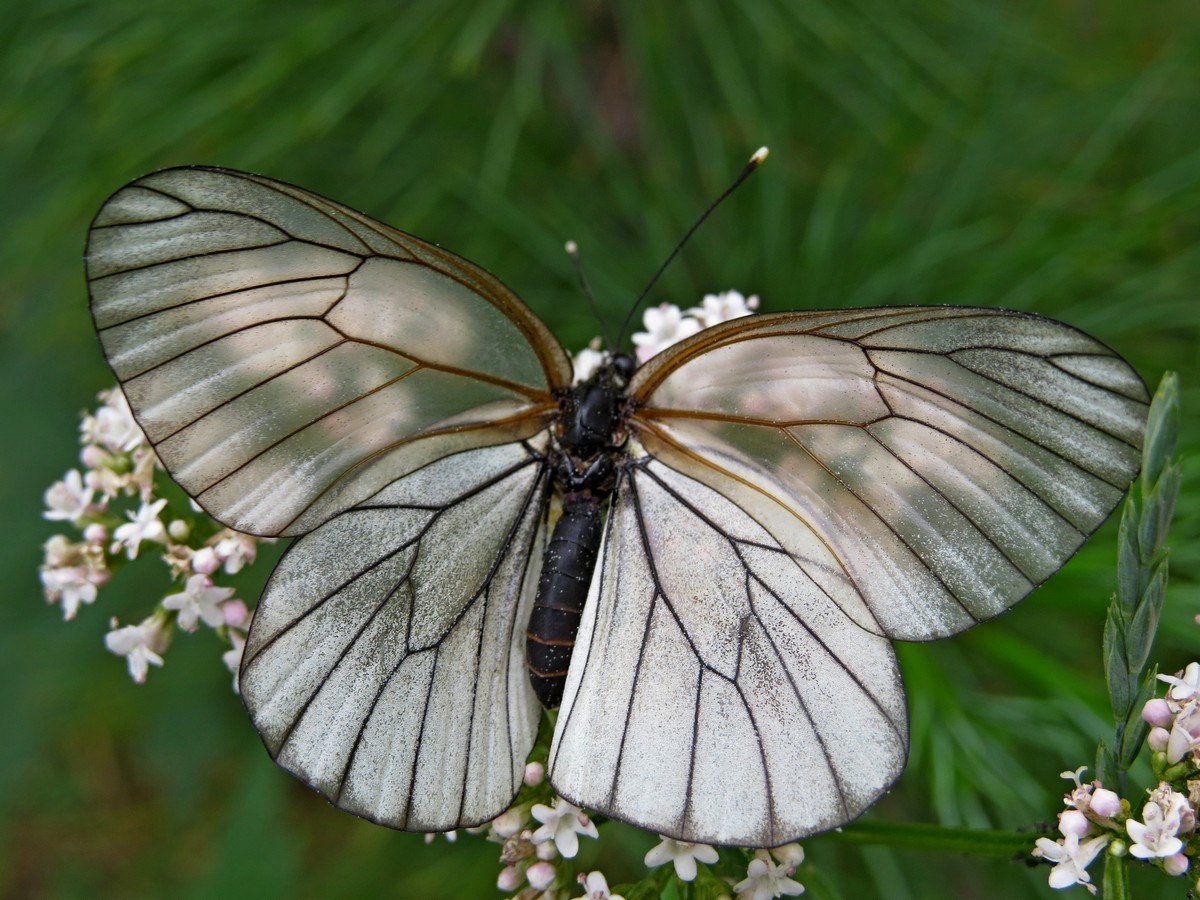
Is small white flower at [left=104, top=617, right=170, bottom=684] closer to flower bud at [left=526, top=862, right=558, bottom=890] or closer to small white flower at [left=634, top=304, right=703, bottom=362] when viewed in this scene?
flower bud at [left=526, top=862, right=558, bottom=890]

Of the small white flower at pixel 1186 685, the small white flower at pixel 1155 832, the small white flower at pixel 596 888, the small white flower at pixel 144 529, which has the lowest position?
the small white flower at pixel 596 888

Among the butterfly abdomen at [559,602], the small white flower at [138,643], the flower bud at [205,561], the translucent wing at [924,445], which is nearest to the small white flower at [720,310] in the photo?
the translucent wing at [924,445]

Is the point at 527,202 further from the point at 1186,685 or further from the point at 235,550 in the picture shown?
the point at 1186,685

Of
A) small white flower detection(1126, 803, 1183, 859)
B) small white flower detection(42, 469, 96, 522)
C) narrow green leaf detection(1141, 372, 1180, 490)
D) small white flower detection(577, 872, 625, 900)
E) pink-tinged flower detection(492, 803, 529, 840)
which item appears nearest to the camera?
narrow green leaf detection(1141, 372, 1180, 490)

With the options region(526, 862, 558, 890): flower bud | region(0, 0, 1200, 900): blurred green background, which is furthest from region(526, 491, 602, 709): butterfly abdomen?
region(0, 0, 1200, 900): blurred green background

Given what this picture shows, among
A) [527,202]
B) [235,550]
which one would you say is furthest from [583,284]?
[527,202]

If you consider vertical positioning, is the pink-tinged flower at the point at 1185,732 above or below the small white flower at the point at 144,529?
below

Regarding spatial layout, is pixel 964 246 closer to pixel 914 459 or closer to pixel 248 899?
pixel 914 459

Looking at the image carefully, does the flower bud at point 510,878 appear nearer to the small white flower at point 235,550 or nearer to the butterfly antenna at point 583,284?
the small white flower at point 235,550

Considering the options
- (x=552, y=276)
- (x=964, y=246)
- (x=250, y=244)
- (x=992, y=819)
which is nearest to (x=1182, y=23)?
(x=964, y=246)
